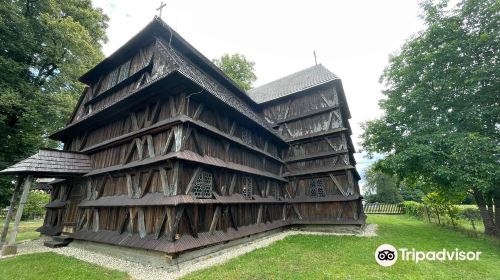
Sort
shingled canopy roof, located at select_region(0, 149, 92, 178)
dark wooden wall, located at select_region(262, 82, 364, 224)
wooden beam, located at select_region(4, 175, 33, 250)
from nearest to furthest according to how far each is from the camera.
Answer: wooden beam, located at select_region(4, 175, 33, 250)
shingled canopy roof, located at select_region(0, 149, 92, 178)
dark wooden wall, located at select_region(262, 82, 364, 224)

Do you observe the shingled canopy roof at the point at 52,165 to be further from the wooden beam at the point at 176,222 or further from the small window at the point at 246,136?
the small window at the point at 246,136

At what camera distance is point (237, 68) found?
1169 inches

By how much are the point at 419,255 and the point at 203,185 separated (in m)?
8.67

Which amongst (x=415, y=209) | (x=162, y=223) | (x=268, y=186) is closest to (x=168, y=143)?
(x=162, y=223)

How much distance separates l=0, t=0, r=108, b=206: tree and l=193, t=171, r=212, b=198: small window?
1399 cm

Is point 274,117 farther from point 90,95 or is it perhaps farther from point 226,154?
point 90,95

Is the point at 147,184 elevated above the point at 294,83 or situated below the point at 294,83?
below

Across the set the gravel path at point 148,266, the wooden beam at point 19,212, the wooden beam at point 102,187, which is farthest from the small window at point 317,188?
the wooden beam at point 19,212

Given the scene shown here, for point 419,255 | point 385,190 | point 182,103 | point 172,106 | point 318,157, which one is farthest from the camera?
point 385,190

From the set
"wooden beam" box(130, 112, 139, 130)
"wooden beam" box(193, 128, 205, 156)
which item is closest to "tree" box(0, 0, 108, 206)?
"wooden beam" box(130, 112, 139, 130)

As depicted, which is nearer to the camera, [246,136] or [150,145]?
[150,145]

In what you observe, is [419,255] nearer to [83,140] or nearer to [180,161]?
[180,161]

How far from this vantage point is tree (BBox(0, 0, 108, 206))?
14.6 m

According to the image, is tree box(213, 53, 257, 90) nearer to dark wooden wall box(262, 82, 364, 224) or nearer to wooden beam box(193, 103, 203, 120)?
dark wooden wall box(262, 82, 364, 224)
